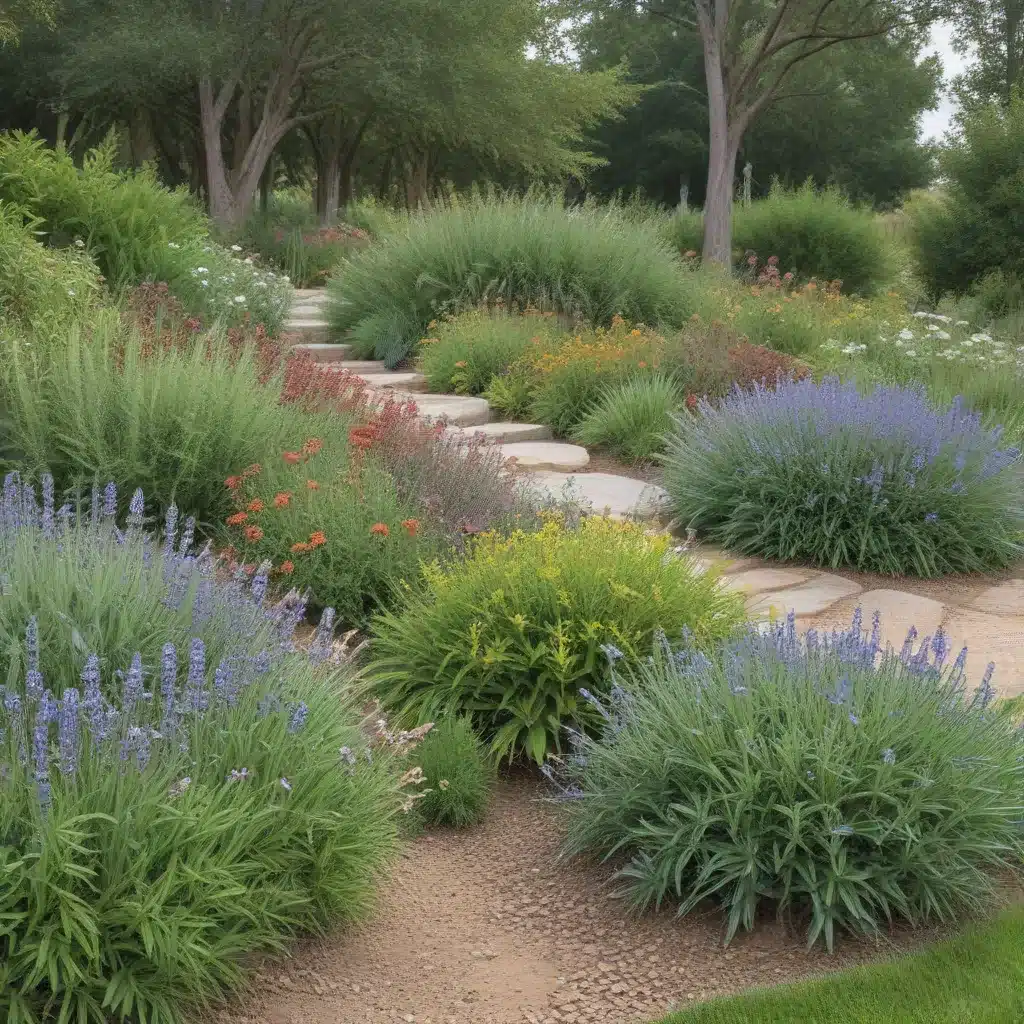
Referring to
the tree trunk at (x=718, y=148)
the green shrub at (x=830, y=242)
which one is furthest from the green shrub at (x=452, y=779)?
the tree trunk at (x=718, y=148)

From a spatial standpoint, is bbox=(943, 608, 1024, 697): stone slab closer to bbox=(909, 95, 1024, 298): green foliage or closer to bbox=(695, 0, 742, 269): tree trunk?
bbox=(909, 95, 1024, 298): green foliage

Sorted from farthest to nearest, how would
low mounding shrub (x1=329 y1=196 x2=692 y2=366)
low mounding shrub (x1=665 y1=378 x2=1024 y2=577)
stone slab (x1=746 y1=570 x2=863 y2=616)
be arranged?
low mounding shrub (x1=329 y1=196 x2=692 y2=366) → low mounding shrub (x1=665 y1=378 x2=1024 y2=577) → stone slab (x1=746 y1=570 x2=863 y2=616)

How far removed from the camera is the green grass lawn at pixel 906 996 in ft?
8.73

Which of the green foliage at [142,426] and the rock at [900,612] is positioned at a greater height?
the green foliage at [142,426]

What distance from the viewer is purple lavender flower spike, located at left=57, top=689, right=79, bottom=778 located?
2449 mm

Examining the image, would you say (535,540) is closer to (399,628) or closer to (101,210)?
(399,628)

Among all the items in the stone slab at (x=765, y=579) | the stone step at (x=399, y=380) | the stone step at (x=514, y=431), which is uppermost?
the stone slab at (x=765, y=579)

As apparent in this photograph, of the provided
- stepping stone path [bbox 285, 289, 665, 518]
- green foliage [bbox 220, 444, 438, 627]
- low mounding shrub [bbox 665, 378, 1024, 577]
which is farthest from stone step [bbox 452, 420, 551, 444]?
green foliage [bbox 220, 444, 438, 627]

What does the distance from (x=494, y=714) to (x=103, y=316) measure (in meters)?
3.72

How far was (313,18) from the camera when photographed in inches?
904

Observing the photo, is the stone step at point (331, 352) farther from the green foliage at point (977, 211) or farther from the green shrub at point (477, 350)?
the green foliage at point (977, 211)

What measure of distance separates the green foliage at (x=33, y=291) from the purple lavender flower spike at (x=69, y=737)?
433 cm

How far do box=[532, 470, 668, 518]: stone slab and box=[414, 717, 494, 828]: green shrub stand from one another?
100 inches

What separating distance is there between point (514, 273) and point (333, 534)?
680 cm
